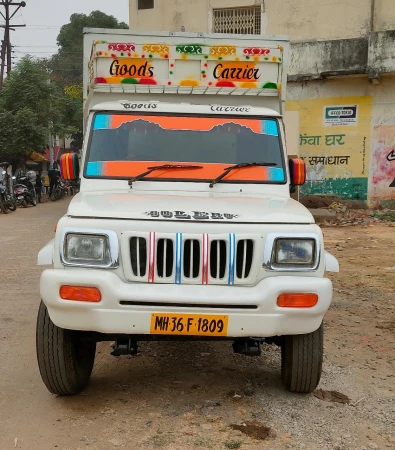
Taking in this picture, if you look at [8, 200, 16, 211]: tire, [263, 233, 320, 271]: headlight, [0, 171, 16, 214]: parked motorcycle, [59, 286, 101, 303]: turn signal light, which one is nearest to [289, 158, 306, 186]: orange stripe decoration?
[263, 233, 320, 271]: headlight

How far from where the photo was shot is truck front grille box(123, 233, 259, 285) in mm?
3281

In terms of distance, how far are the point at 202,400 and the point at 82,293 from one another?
1.20m

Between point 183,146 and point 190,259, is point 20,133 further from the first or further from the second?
point 190,259

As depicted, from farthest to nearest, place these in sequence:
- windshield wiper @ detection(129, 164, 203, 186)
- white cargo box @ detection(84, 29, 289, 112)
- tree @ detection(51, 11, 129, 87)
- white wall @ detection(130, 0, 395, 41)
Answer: tree @ detection(51, 11, 129, 87), white wall @ detection(130, 0, 395, 41), white cargo box @ detection(84, 29, 289, 112), windshield wiper @ detection(129, 164, 203, 186)

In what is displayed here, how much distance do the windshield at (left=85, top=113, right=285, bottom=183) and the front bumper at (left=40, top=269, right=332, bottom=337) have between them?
127cm

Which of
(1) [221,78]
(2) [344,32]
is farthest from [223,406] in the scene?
(2) [344,32]

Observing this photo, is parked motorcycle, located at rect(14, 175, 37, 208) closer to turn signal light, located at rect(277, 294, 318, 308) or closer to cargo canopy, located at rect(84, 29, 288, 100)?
cargo canopy, located at rect(84, 29, 288, 100)

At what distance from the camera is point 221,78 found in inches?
213

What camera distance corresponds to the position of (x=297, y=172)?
4.64 m

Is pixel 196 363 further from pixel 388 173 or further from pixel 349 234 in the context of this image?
pixel 388 173

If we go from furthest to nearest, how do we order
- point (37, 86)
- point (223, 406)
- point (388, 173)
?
point (37, 86), point (388, 173), point (223, 406)

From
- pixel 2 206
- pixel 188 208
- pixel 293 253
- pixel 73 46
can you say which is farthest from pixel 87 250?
pixel 73 46

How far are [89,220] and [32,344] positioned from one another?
217cm

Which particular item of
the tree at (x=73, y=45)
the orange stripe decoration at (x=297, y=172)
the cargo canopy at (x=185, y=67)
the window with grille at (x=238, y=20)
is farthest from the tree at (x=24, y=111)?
the tree at (x=73, y=45)
